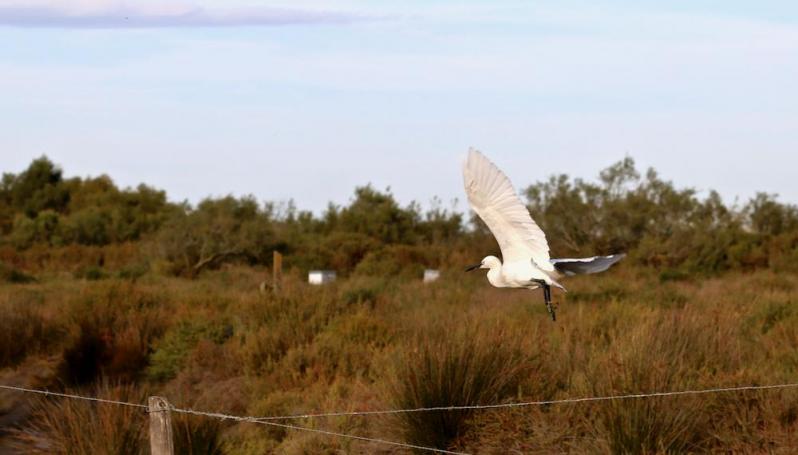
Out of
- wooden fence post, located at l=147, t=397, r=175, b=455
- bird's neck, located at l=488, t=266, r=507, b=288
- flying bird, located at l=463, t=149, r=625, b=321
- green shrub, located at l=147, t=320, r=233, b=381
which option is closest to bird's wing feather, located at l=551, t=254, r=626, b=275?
flying bird, located at l=463, t=149, r=625, b=321

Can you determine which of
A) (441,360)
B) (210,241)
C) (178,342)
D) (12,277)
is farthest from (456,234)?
(441,360)

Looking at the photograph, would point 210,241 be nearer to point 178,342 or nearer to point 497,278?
point 178,342

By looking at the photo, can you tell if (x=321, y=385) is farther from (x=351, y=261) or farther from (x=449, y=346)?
(x=351, y=261)

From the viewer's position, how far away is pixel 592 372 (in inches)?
373

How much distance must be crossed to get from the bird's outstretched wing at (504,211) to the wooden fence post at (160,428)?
2.10m

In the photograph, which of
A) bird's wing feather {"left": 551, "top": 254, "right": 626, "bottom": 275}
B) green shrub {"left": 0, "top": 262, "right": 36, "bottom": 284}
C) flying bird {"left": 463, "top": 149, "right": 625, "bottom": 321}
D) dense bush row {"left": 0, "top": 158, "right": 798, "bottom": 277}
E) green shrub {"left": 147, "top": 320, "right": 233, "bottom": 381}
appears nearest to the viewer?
bird's wing feather {"left": 551, "top": 254, "right": 626, "bottom": 275}

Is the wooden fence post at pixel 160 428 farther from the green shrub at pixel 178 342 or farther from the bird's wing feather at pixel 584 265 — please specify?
the green shrub at pixel 178 342

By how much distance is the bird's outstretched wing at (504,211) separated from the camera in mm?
7207

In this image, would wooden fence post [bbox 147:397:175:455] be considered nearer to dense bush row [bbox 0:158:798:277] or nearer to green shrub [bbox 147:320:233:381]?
green shrub [bbox 147:320:233:381]

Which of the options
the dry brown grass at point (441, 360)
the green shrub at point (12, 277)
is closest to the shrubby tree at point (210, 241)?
the green shrub at point (12, 277)

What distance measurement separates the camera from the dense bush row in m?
32.2

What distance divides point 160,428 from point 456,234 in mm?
32321

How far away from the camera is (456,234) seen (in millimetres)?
38500

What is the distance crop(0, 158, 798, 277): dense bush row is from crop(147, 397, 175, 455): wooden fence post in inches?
864
